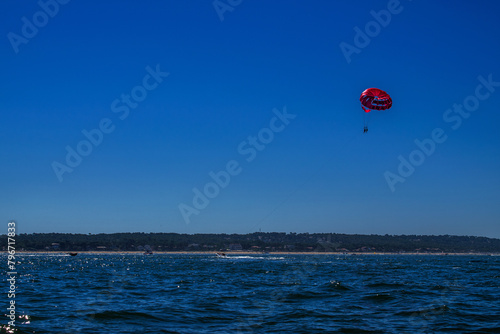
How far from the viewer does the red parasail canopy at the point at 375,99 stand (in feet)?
151

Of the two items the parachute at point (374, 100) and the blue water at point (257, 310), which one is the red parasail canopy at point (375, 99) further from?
the blue water at point (257, 310)

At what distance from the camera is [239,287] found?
40719mm

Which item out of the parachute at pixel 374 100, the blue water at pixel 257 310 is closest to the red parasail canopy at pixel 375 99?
the parachute at pixel 374 100

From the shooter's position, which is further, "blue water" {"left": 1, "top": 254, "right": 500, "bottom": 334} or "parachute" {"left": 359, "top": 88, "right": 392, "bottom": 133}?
"parachute" {"left": 359, "top": 88, "right": 392, "bottom": 133}

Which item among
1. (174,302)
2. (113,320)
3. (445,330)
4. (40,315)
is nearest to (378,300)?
(445,330)

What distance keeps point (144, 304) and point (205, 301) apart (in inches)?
159

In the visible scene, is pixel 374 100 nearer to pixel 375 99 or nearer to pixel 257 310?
pixel 375 99

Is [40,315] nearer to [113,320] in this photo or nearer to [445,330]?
[113,320]

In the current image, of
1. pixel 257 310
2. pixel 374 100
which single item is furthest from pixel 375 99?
pixel 257 310

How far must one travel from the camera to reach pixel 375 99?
4628 centimetres

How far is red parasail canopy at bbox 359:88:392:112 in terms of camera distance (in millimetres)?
45878

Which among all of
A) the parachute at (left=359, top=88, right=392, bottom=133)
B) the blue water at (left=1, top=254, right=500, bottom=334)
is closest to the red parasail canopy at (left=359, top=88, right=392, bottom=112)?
the parachute at (left=359, top=88, right=392, bottom=133)

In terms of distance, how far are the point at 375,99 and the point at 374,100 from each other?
233 mm

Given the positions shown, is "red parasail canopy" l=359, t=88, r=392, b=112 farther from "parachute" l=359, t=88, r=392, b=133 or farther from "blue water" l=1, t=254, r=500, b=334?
"blue water" l=1, t=254, r=500, b=334
